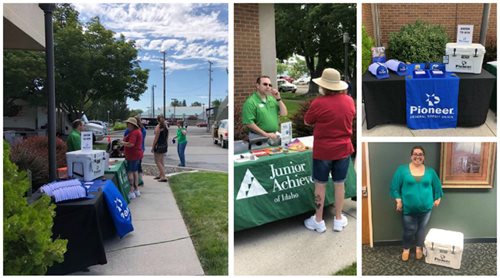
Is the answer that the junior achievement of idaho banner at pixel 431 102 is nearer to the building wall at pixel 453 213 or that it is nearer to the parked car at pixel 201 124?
the building wall at pixel 453 213

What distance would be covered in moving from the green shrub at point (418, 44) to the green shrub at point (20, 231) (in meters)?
5.14

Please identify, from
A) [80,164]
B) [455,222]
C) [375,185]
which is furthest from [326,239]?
[80,164]

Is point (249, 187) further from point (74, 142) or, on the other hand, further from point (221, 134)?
point (221, 134)

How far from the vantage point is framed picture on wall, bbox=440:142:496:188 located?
3361mm

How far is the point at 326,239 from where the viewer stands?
3002 mm

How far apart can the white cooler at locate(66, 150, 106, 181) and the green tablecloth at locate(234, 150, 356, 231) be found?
1.44 meters

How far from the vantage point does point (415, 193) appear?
3.12 meters

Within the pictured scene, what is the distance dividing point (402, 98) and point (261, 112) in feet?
5.74

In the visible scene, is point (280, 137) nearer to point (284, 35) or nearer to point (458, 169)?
point (458, 169)

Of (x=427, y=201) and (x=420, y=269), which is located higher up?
(x=427, y=201)

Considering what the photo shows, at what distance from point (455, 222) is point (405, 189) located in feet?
2.62

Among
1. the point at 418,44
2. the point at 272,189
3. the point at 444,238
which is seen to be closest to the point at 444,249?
the point at 444,238

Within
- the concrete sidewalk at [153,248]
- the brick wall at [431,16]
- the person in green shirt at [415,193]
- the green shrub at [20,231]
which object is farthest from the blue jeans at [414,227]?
the brick wall at [431,16]

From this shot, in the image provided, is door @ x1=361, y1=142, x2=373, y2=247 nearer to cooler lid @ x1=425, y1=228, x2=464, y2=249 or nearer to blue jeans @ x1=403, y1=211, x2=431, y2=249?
blue jeans @ x1=403, y1=211, x2=431, y2=249
